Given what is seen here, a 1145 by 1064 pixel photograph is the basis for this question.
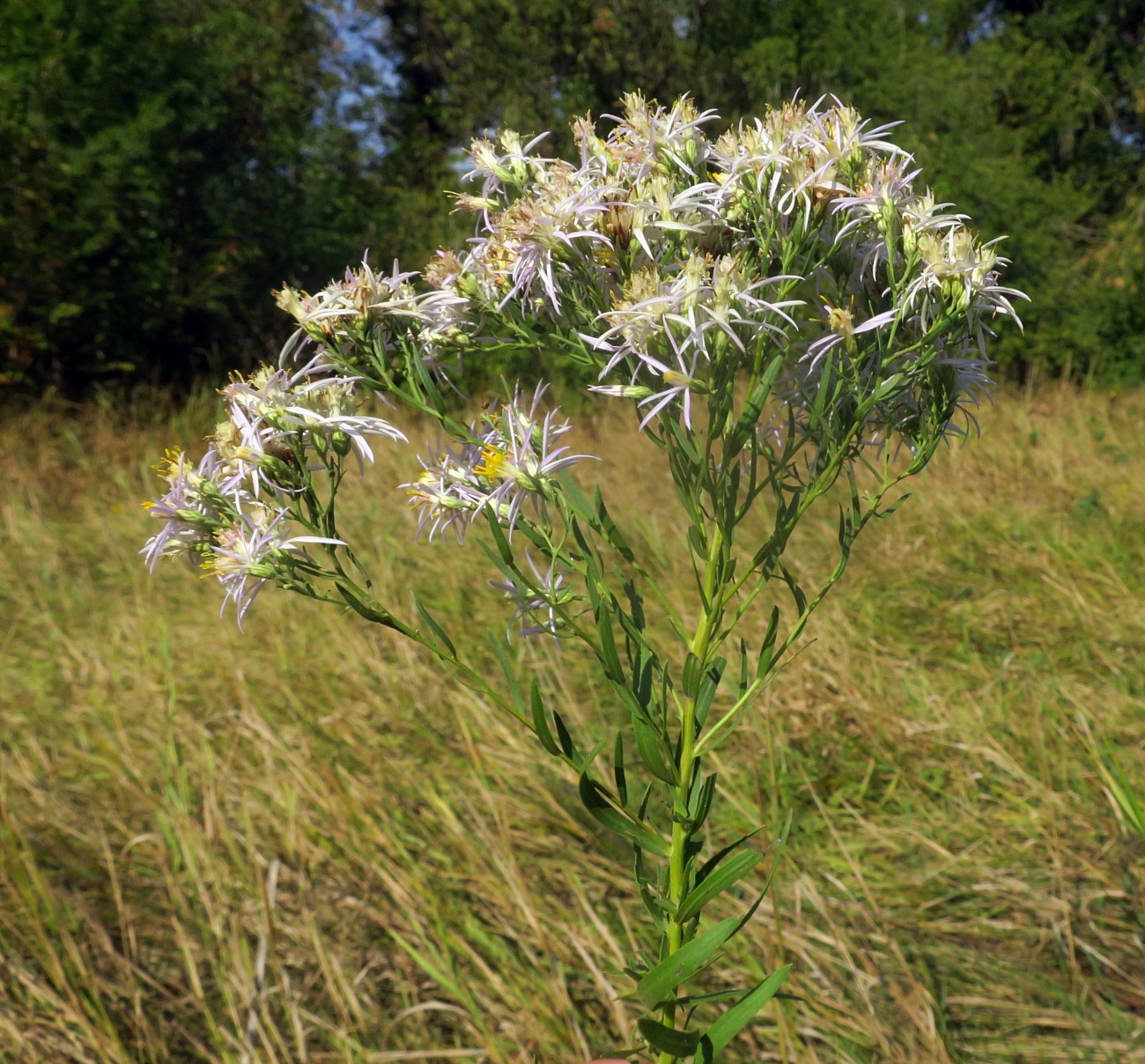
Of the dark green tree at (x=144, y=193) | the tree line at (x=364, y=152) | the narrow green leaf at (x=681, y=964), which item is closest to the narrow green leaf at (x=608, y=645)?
the narrow green leaf at (x=681, y=964)

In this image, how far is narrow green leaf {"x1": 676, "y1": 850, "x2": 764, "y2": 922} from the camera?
0.88m

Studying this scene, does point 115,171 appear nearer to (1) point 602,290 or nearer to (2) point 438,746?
(2) point 438,746

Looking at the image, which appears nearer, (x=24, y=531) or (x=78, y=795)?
(x=78, y=795)

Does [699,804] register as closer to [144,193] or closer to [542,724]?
[542,724]

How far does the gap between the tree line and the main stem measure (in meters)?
8.19

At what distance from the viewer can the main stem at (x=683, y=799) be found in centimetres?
90

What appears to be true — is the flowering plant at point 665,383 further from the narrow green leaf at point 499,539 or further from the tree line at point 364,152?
the tree line at point 364,152

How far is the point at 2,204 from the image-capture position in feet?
27.2

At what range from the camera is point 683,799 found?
0.90 metres

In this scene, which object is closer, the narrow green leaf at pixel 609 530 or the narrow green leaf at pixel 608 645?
the narrow green leaf at pixel 608 645

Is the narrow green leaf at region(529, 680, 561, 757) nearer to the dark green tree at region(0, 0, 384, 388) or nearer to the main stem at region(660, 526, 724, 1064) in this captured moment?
the main stem at region(660, 526, 724, 1064)

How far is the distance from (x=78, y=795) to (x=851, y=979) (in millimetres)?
2095

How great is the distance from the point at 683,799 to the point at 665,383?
1.23 ft

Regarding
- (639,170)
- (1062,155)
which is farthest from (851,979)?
(1062,155)
